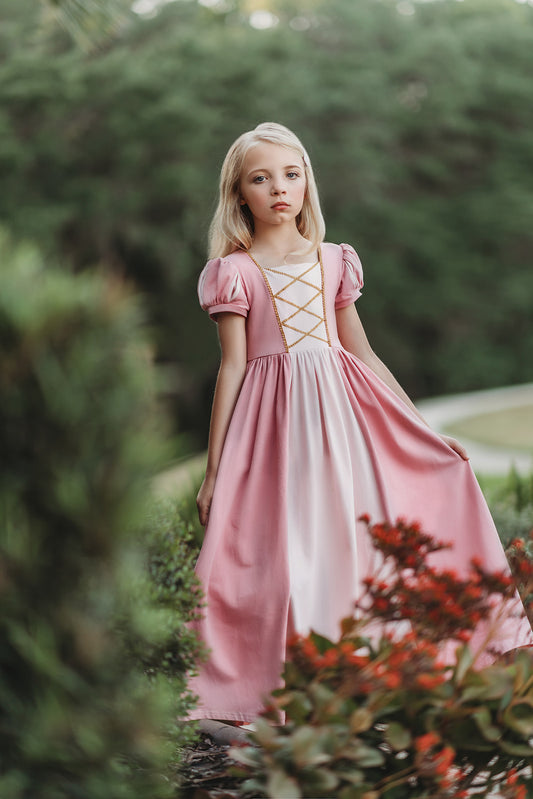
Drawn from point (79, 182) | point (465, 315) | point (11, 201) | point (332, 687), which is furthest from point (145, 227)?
point (332, 687)

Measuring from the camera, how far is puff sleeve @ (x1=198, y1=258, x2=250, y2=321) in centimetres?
278

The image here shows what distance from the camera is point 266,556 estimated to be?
8.60 ft

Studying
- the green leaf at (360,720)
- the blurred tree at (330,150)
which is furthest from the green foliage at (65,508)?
the blurred tree at (330,150)

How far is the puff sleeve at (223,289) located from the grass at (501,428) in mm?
6315

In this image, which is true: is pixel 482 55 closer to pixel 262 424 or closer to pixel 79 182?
pixel 79 182

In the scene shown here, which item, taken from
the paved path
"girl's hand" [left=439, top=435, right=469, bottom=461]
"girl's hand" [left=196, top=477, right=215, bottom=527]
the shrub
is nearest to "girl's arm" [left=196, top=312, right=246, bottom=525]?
"girl's hand" [left=196, top=477, right=215, bottom=527]

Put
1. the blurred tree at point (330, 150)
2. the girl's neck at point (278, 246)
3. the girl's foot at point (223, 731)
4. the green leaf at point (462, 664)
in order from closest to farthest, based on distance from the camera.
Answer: the green leaf at point (462, 664), the girl's foot at point (223, 731), the girl's neck at point (278, 246), the blurred tree at point (330, 150)

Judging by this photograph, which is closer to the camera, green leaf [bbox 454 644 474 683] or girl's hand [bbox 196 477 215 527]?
green leaf [bbox 454 644 474 683]

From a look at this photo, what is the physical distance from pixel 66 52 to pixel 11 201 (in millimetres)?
2830

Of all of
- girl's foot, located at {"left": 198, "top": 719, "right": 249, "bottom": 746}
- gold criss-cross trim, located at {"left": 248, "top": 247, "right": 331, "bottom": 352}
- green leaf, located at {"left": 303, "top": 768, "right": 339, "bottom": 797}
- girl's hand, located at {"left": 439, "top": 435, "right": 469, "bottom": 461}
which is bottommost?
girl's foot, located at {"left": 198, "top": 719, "right": 249, "bottom": 746}

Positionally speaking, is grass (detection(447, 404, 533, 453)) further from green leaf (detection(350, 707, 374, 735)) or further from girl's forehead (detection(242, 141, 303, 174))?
green leaf (detection(350, 707, 374, 735))

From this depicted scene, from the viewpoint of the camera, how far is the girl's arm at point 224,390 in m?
2.71

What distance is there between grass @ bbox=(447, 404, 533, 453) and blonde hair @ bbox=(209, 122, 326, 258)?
20.0 feet

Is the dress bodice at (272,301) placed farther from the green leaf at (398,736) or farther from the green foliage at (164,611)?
the green leaf at (398,736)
